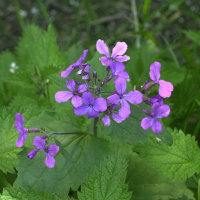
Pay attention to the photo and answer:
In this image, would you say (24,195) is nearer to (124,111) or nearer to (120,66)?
(124,111)

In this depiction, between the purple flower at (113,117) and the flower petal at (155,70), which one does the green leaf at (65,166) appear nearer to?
the purple flower at (113,117)

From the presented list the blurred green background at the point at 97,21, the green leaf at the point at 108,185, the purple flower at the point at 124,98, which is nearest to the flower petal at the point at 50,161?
the green leaf at the point at 108,185

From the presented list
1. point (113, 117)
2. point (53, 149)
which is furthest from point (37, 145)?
point (113, 117)

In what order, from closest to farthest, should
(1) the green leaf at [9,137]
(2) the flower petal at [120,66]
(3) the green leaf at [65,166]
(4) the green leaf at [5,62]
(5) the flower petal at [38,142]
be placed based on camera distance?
(5) the flower petal at [38,142] < (2) the flower petal at [120,66] < (3) the green leaf at [65,166] < (1) the green leaf at [9,137] < (4) the green leaf at [5,62]

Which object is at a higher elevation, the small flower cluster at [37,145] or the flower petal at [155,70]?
the flower petal at [155,70]

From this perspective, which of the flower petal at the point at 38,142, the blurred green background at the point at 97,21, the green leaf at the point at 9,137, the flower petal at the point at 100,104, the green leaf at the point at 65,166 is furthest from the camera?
the blurred green background at the point at 97,21
